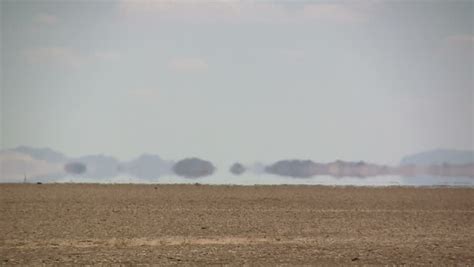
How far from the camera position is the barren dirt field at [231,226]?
1884cm

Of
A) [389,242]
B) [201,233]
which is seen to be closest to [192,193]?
[201,233]

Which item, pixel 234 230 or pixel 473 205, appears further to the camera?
pixel 473 205

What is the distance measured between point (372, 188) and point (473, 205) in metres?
10.8

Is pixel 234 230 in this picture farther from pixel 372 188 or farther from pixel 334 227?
pixel 372 188

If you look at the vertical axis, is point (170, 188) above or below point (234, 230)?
above

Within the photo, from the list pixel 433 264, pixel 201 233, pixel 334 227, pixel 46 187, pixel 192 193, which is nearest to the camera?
pixel 433 264

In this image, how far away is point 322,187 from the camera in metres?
45.8

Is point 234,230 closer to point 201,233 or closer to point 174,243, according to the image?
point 201,233

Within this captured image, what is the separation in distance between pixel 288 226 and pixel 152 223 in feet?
16.6

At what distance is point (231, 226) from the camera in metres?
25.4

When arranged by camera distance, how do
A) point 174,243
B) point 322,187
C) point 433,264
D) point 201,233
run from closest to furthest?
point 433,264 → point 174,243 → point 201,233 → point 322,187

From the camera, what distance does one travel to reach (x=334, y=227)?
25734 millimetres

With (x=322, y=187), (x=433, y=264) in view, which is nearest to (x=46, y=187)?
(x=322, y=187)

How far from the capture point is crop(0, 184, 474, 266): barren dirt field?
18844 mm
